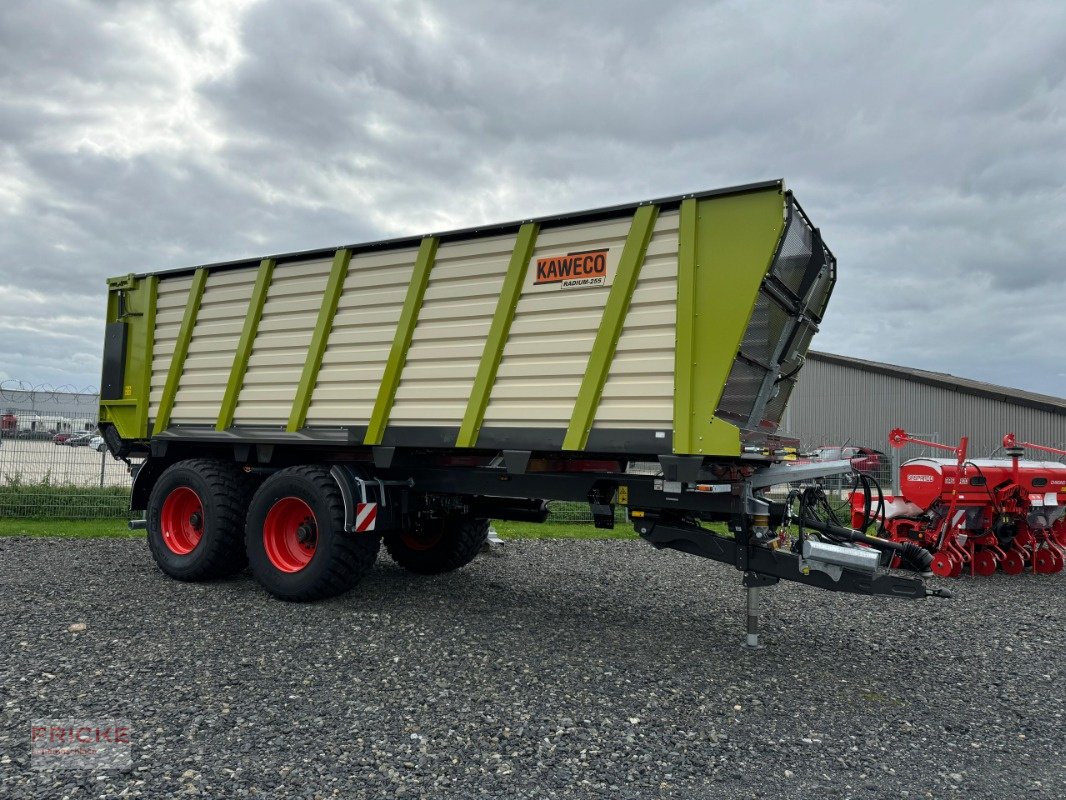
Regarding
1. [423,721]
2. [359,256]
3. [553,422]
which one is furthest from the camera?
[359,256]

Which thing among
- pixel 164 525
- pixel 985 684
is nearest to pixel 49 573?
pixel 164 525

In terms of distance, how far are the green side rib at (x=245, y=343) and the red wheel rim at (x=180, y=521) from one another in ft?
2.91

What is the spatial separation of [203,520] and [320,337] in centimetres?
213

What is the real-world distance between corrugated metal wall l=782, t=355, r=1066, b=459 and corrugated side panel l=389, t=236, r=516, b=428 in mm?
22067

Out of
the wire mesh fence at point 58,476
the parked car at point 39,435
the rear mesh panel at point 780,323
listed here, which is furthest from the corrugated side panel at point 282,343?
the parked car at point 39,435

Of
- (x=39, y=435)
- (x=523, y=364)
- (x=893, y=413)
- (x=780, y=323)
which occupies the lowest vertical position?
(x=39, y=435)

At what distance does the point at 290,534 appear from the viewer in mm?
6801

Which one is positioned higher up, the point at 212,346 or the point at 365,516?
the point at 212,346

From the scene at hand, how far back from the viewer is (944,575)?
876cm

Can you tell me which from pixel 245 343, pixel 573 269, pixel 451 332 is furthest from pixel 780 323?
pixel 245 343

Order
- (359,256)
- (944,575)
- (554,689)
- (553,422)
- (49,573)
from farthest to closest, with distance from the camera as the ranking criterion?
1. (944,575)
2. (49,573)
3. (359,256)
4. (553,422)
5. (554,689)

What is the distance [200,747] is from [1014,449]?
346 inches

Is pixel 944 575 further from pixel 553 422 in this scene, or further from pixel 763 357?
pixel 553 422

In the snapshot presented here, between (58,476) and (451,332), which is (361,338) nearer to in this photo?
(451,332)
